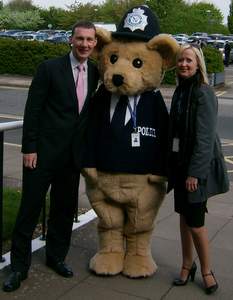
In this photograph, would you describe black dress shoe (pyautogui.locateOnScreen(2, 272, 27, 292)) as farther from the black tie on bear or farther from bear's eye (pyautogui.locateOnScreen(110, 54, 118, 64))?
bear's eye (pyautogui.locateOnScreen(110, 54, 118, 64))

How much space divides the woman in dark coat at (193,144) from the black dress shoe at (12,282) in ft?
4.19

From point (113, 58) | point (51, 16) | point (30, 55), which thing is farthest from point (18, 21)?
point (113, 58)

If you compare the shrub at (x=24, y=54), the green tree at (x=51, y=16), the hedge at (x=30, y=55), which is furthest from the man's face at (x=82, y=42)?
the green tree at (x=51, y=16)

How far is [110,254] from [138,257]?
226 millimetres

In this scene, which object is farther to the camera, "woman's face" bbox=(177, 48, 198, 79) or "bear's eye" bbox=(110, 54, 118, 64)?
"bear's eye" bbox=(110, 54, 118, 64)

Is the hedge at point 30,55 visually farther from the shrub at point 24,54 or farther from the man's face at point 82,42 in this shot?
the man's face at point 82,42

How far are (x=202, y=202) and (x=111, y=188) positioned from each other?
0.73 meters

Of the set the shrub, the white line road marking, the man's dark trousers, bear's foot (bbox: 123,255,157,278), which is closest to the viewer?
the man's dark trousers

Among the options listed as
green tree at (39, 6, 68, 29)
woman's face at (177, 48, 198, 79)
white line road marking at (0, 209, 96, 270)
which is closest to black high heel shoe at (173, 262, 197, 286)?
white line road marking at (0, 209, 96, 270)

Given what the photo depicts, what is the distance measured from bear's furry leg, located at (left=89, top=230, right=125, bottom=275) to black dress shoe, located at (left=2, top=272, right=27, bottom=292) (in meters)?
0.62

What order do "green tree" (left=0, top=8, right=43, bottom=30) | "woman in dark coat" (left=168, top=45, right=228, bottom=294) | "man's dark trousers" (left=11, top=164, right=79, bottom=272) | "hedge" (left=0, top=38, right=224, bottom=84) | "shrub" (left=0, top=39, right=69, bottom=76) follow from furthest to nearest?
"green tree" (left=0, top=8, right=43, bottom=30)
"shrub" (left=0, top=39, right=69, bottom=76)
"hedge" (left=0, top=38, right=224, bottom=84)
"man's dark trousers" (left=11, top=164, right=79, bottom=272)
"woman in dark coat" (left=168, top=45, right=228, bottom=294)

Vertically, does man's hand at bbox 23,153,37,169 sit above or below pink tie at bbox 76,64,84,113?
below

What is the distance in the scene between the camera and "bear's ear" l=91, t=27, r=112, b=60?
4.14m

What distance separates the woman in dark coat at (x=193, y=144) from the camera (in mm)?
3715
